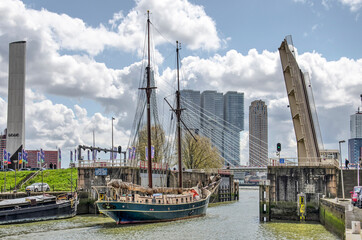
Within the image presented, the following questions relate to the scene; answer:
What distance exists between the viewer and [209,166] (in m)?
86.3

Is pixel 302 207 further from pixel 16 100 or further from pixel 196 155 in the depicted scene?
pixel 16 100

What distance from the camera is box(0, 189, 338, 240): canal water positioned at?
33531 millimetres

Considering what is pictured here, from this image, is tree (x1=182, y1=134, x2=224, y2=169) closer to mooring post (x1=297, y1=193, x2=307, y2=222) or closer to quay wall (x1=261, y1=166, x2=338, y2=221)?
quay wall (x1=261, y1=166, x2=338, y2=221)

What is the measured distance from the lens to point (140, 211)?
41375 mm

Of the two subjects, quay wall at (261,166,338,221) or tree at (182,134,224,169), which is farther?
tree at (182,134,224,169)

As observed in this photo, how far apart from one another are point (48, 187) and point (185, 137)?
1288 inches

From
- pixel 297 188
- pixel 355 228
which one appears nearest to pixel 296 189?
pixel 297 188

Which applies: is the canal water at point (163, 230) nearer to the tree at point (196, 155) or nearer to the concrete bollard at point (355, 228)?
the concrete bollard at point (355, 228)

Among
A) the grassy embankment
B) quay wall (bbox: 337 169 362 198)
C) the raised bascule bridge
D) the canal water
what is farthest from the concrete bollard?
the grassy embankment

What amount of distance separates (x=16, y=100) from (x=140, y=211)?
56410 millimetres

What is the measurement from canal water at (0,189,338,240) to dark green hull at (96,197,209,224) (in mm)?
1021

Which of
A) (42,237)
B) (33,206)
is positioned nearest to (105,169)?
(33,206)

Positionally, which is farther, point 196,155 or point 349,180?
point 196,155

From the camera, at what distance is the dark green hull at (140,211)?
132ft
